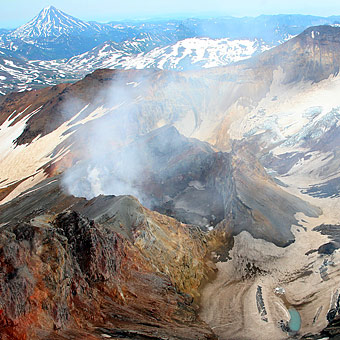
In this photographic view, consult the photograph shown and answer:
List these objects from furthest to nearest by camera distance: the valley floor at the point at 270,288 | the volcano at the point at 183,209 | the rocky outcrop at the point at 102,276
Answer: the valley floor at the point at 270,288
the volcano at the point at 183,209
the rocky outcrop at the point at 102,276

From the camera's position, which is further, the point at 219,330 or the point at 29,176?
the point at 29,176

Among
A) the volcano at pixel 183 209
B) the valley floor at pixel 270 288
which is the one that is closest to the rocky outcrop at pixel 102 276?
the volcano at pixel 183 209

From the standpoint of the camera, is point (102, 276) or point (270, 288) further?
point (270, 288)

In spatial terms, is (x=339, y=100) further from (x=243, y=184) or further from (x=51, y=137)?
(x=51, y=137)

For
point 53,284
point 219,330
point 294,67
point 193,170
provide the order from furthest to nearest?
1. point 294,67
2. point 193,170
3. point 219,330
4. point 53,284

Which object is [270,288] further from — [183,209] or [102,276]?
[102,276]

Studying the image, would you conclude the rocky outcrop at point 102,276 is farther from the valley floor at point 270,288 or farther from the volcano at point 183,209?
the valley floor at point 270,288

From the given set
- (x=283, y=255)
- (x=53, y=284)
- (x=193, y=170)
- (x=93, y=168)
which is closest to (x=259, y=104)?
(x=193, y=170)

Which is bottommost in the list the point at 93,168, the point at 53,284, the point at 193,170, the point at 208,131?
the point at 208,131

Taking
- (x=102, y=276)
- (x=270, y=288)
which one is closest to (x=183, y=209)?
(x=270, y=288)

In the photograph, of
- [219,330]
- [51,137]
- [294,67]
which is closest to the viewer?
[219,330]

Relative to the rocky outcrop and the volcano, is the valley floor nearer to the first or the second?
the volcano
